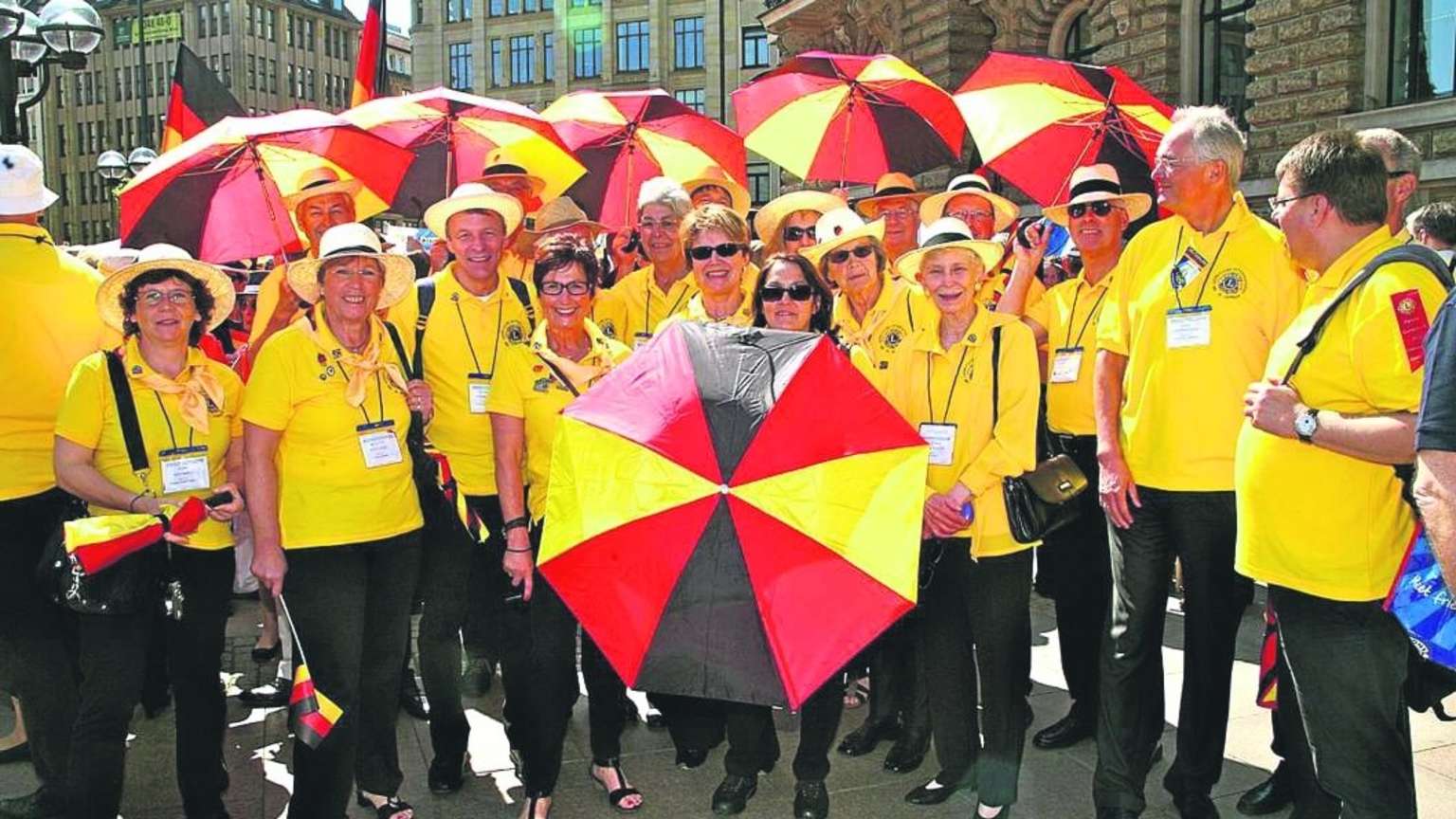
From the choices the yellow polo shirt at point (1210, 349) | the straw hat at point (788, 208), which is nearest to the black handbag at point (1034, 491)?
the yellow polo shirt at point (1210, 349)

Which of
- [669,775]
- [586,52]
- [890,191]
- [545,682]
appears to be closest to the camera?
[545,682]

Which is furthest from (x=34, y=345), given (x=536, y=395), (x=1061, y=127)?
(x=1061, y=127)

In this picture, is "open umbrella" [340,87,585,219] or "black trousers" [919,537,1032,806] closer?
"black trousers" [919,537,1032,806]

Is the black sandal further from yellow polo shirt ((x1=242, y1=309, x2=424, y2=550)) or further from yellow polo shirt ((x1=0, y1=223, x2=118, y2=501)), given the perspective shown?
yellow polo shirt ((x1=0, y1=223, x2=118, y2=501))

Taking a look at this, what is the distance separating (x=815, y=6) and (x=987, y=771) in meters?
23.8

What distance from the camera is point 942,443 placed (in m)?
4.04

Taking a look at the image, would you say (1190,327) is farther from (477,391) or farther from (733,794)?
(477,391)

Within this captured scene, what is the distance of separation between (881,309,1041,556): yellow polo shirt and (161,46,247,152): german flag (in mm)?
4937

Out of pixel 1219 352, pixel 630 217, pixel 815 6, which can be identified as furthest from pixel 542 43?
pixel 1219 352

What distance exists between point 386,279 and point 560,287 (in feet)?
2.43

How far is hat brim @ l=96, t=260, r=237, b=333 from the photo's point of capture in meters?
3.94

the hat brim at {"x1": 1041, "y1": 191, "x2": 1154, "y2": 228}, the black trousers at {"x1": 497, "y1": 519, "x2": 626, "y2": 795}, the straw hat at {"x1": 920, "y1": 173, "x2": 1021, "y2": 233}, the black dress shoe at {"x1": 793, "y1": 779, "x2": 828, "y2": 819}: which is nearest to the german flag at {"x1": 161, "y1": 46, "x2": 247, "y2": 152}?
the straw hat at {"x1": 920, "y1": 173, "x2": 1021, "y2": 233}

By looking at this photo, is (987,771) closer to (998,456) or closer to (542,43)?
(998,456)

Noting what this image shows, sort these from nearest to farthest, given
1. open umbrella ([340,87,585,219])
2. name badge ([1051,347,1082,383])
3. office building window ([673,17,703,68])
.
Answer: name badge ([1051,347,1082,383]), open umbrella ([340,87,585,219]), office building window ([673,17,703,68])
